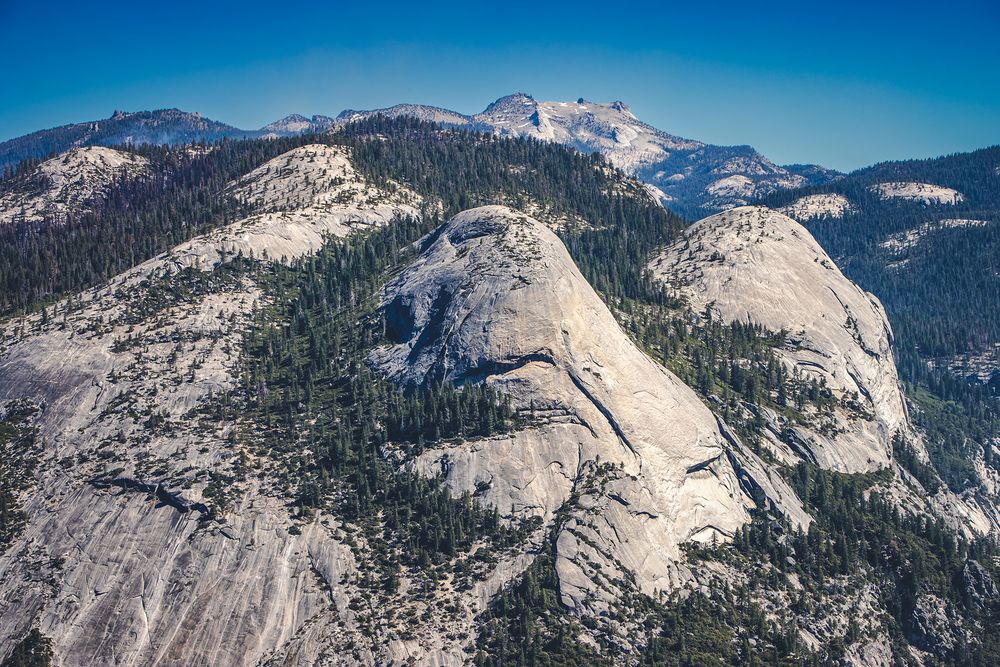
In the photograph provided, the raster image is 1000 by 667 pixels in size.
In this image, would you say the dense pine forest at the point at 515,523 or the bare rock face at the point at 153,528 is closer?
the bare rock face at the point at 153,528

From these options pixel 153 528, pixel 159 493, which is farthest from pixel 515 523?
pixel 159 493

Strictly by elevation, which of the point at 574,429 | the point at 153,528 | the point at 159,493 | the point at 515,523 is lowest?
the point at 515,523

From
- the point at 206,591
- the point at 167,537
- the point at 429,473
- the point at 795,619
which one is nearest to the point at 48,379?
the point at 167,537

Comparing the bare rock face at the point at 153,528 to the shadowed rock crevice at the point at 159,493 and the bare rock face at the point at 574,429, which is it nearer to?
the shadowed rock crevice at the point at 159,493

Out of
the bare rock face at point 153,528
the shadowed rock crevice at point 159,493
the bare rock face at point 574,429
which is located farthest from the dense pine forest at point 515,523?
the bare rock face at point 153,528

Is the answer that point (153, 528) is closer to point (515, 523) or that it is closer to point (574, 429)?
point (515, 523)

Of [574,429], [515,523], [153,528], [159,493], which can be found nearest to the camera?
[153,528]

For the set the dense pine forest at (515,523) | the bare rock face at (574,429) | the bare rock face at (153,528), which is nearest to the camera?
the bare rock face at (153,528)

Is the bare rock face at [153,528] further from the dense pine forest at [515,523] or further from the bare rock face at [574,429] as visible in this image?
the bare rock face at [574,429]

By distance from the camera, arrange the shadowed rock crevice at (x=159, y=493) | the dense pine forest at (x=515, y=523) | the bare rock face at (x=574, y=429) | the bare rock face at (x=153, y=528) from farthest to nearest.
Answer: the bare rock face at (x=574, y=429), the shadowed rock crevice at (x=159, y=493), the dense pine forest at (x=515, y=523), the bare rock face at (x=153, y=528)

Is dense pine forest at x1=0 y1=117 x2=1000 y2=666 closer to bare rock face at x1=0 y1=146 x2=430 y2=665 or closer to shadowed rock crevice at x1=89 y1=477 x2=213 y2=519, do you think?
shadowed rock crevice at x1=89 y1=477 x2=213 y2=519
